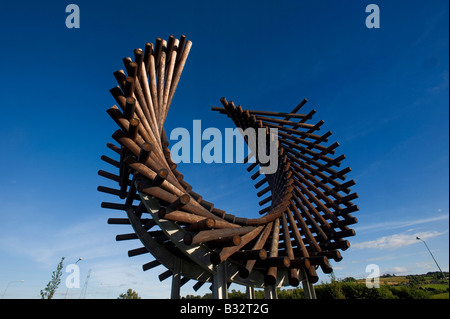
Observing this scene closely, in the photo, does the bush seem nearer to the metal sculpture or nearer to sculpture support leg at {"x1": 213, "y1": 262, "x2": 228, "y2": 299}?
the metal sculpture

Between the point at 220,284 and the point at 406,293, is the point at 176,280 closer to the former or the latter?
the point at 220,284

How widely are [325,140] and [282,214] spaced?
378 cm

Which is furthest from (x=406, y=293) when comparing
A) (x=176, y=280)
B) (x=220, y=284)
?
(x=176, y=280)

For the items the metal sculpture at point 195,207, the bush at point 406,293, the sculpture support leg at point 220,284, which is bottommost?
the bush at point 406,293

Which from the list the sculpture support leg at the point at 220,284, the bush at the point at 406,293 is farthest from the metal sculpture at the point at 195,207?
the bush at the point at 406,293

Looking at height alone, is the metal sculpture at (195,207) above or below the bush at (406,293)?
above

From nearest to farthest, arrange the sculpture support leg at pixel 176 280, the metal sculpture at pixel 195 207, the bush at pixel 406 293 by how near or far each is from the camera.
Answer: the metal sculpture at pixel 195 207 < the sculpture support leg at pixel 176 280 < the bush at pixel 406 293

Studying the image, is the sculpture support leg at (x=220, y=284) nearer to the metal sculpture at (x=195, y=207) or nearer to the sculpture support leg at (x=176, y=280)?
the metal sculpture at (x=195, y=207)

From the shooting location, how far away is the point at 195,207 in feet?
13.6

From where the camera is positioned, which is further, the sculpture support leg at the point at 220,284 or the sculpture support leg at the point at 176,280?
the sculpture support leg at the point at 176,280

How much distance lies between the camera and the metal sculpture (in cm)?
376

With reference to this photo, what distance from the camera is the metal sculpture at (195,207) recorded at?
12.3 ft

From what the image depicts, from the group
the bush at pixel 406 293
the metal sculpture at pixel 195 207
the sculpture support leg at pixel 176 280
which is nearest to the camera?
the metal sculpture at pixel 195 207

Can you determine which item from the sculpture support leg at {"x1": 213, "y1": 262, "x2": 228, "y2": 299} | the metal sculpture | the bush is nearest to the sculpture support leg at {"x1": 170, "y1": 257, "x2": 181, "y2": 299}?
the metal sculpture
